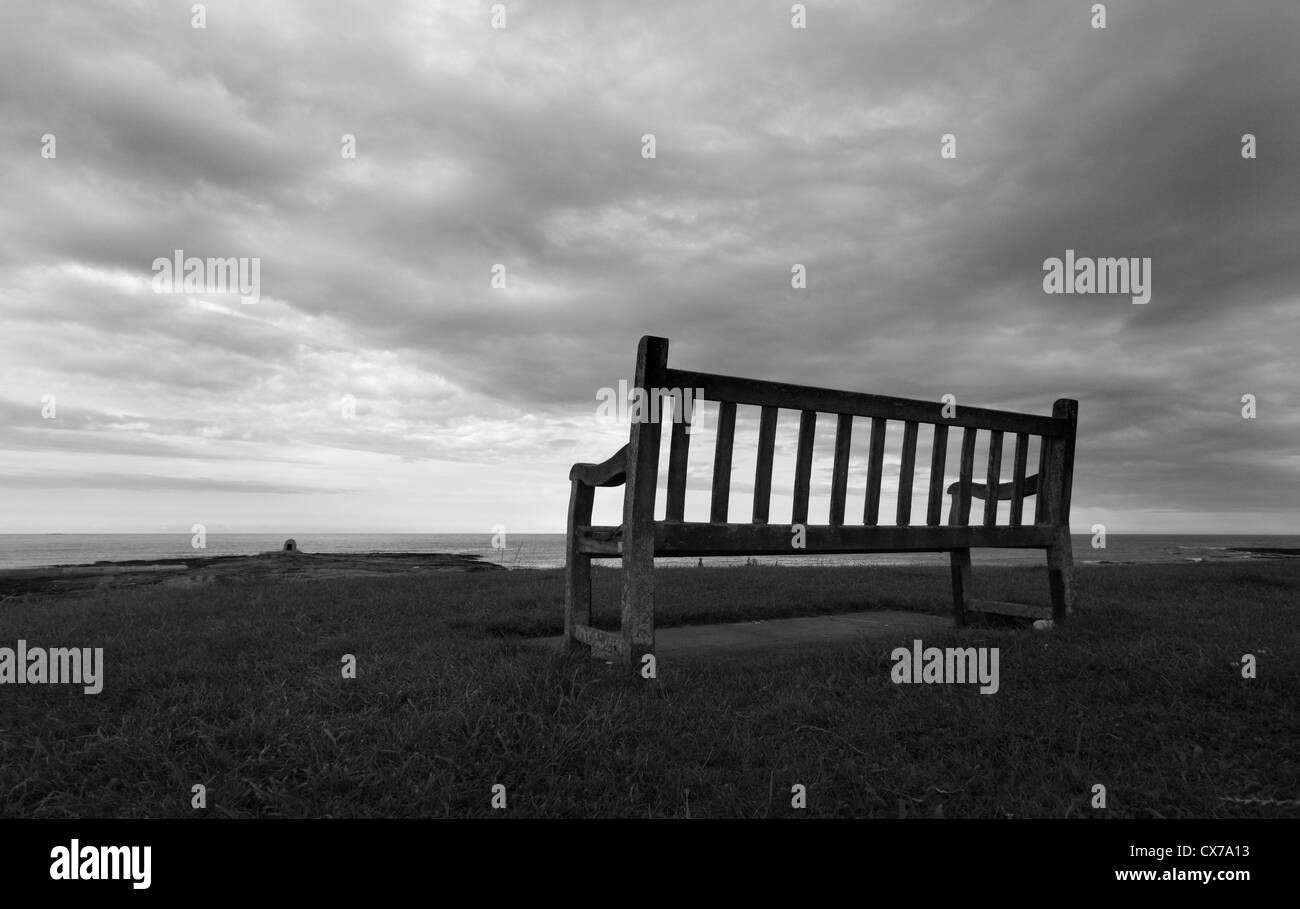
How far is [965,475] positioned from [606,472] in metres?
2.95

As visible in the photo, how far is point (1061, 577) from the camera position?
19.9ft

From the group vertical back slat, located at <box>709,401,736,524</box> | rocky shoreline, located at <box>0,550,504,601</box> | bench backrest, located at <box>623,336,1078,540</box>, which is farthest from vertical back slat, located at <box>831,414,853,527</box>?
rocky shoreline, located at <box>0,550,504,601</box>

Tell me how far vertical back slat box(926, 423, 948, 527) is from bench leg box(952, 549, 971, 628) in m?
1.15

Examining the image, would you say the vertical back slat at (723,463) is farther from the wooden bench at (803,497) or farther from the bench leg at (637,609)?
the bench leg at (637,609)

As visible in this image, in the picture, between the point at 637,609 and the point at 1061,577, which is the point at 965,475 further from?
the point at 637,609

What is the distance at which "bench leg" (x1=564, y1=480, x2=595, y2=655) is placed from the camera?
5.22 meters

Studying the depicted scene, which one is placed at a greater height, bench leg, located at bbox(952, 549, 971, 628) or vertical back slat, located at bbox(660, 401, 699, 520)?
vertical back slat, located at bbox(660, 401, 699, 520)

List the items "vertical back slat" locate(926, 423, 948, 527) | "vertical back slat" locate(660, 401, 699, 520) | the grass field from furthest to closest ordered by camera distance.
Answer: "vertical back slat" locate(926, 423, 948, 527) < "vertical back slat" locate(660, 401, 699, 520) < the grass field

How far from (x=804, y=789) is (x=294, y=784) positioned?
207 centimetres

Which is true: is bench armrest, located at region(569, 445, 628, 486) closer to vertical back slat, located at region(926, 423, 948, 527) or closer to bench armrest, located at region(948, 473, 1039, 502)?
vertical back slat, located at region(926, 423, 948, 527)
